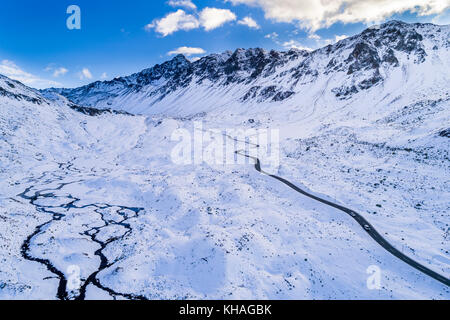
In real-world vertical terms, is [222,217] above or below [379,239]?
above

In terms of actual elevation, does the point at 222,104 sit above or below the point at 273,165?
above

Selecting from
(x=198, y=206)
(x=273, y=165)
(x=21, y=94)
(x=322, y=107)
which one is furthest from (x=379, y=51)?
(x=21, y=94)

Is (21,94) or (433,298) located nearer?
(433,298)

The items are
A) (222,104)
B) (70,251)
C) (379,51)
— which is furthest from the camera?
(222,104)

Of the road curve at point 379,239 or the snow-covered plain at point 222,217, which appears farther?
the snow-covered plain at point 222,217

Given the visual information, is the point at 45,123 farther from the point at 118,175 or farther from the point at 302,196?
the point at 302,196

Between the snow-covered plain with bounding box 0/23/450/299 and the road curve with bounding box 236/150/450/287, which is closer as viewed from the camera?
the road curve with bounding box 236/150/450/287

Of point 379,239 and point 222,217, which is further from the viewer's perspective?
point 222,217
